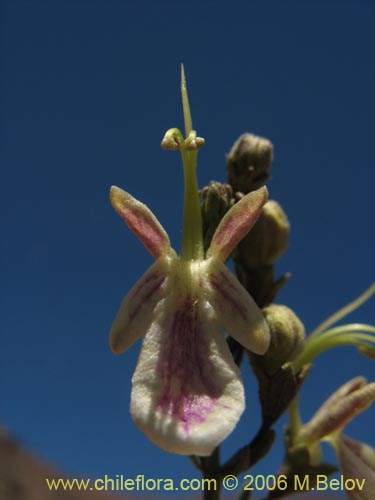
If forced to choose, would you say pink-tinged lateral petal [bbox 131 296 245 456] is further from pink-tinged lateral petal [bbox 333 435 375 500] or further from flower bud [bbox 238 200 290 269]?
pink-tinged lateral petal [bbox 333 435 375 500]

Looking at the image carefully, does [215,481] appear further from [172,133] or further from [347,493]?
[172,133]

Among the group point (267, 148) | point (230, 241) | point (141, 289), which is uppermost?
point (267, 148)

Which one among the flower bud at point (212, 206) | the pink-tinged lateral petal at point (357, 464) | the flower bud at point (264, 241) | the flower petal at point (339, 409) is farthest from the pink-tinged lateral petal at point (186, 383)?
the pink-tinged lateral petal at point (357, 464)

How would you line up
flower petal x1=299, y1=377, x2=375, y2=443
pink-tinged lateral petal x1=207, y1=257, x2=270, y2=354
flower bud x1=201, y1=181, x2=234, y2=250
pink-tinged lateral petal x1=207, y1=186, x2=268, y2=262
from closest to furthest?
pink-tinged lateral petal x1=207, y1=257, x2=270, y2=354 < pink-tinged lateral petal x1=207, y1=186, x2=268, y2=262 < flower bud x1=201, y1=181, x2=234, y2=250 < flower petal x1=299, y1=377, x2=375, y2=443

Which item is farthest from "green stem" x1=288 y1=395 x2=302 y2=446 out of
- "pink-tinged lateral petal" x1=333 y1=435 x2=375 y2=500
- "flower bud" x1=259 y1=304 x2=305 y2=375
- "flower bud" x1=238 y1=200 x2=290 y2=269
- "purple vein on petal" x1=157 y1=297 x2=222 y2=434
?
"purple vein on petal" x1=157 y1=297 x2=222 y2=434

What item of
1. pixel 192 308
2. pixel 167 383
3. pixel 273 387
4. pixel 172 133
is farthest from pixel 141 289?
pixel 273 387
